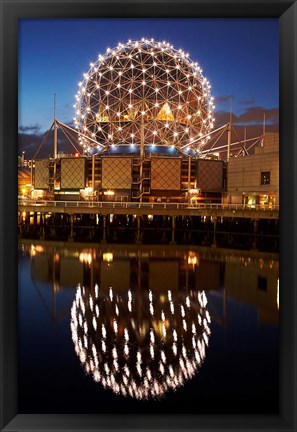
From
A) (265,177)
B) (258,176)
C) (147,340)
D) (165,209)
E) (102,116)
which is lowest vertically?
(147,340)

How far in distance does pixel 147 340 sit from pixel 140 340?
14 centimetres

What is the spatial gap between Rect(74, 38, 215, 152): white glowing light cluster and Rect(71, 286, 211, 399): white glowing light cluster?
108 feet

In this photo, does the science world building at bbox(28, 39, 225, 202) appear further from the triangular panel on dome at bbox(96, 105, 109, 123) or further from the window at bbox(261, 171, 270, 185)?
the window at bbox(261, 171, 270, 185)

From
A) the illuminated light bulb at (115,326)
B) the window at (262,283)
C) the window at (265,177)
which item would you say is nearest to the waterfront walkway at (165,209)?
the window at (265,177)

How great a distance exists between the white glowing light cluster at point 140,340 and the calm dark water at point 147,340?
0.02 metres

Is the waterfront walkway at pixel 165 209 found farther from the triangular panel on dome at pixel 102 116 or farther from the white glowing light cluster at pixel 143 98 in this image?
the triangular panel on dome at pixel 102 116

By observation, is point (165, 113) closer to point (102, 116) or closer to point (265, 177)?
point (102, 116)

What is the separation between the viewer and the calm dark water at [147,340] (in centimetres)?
674

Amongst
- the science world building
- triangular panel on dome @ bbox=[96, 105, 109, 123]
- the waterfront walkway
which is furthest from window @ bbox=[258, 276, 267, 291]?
triangular panel on dome @ bbox=[96, 105, 109, 123]

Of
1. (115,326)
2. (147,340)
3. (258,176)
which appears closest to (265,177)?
(258,176)

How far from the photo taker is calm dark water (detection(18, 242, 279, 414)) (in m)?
6.74
